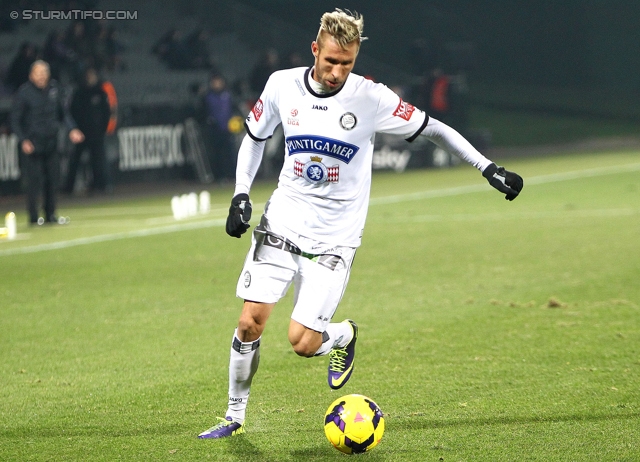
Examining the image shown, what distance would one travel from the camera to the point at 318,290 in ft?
17.3

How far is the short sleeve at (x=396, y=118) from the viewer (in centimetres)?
531

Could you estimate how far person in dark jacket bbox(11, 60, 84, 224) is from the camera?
14.8 m

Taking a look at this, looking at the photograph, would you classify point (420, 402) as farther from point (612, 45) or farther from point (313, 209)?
point (612, 45)

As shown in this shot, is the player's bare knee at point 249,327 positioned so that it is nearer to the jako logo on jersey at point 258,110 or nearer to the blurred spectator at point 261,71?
the jako logo on jersey at point 258,110

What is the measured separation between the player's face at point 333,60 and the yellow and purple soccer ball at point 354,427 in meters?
1.57

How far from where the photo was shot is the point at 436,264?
1105 centimetres

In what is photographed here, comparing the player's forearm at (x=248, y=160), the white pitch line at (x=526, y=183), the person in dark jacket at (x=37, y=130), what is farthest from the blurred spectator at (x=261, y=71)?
the player's forearm at (x=248, y=160)

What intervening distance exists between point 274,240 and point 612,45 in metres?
41.4

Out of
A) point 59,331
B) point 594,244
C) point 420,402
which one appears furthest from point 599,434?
point 594,244

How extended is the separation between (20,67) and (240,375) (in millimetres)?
15831

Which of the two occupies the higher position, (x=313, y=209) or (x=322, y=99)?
(x=322, y=99)

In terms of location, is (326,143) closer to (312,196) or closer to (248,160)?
(312,196)

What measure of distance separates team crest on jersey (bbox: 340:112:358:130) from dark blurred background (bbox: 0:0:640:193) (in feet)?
46.6

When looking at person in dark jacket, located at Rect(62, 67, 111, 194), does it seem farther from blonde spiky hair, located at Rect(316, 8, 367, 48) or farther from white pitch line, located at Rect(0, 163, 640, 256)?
blonde spiky hair, located at Rect(316, 8, 367, 48)
